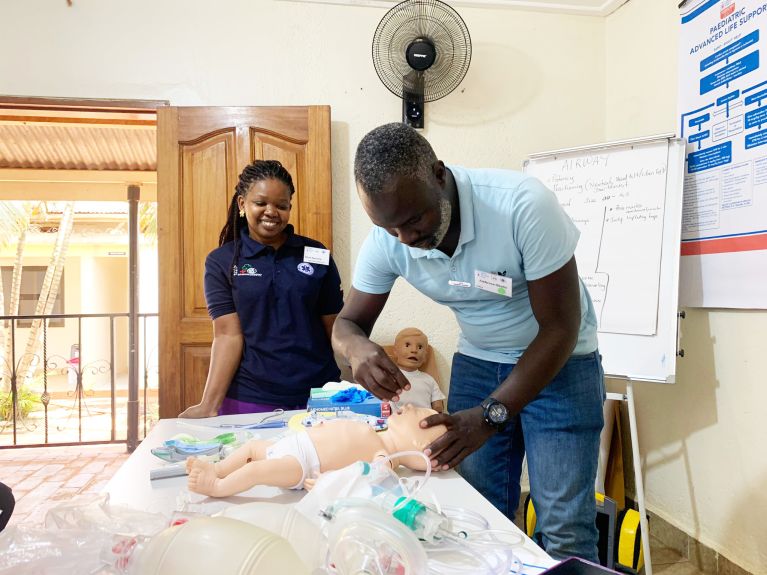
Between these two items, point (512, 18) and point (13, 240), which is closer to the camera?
point (512, 18)

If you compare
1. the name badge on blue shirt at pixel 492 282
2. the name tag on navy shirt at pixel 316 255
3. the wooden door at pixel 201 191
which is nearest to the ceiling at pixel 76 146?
the wooden door at pixel 201 191

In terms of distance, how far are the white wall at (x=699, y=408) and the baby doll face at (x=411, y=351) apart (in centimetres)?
114

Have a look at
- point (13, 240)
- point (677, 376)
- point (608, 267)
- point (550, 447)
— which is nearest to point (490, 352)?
point (550, 447)

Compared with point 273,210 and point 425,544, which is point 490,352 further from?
point 273,210

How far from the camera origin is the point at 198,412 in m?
1.85

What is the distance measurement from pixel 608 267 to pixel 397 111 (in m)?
1.44

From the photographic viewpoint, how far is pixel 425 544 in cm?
80

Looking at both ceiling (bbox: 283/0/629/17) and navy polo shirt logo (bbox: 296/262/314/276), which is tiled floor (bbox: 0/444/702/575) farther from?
ceiling (bbox: 283/0/629/17)

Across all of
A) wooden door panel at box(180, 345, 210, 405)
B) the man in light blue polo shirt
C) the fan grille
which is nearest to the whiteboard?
the fan grille

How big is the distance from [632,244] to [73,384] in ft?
32.4

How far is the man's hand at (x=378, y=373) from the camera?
48.6 inches

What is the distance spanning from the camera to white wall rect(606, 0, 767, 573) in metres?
2.12

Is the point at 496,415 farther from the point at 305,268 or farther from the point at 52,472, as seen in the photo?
the point at 52,472

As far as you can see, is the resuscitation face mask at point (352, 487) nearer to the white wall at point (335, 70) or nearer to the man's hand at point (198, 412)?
the man's hand at point (198, 412)
